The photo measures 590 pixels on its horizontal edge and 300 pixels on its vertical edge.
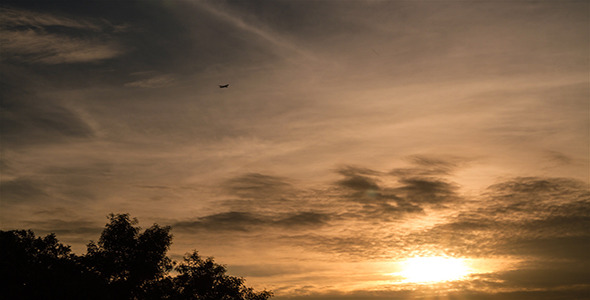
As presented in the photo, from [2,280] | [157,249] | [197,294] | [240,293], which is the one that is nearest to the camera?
[2,280]

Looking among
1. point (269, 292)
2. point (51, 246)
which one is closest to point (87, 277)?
point (51, 246)

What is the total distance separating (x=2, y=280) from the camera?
44.1 m

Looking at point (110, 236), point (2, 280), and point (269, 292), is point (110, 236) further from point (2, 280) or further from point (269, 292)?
point (269, 292)

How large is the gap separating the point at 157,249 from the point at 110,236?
5.15 m

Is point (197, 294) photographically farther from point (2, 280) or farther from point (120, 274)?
point (2, 280)

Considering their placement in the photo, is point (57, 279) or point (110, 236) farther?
point (110, 236)

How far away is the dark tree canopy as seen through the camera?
44.2 m

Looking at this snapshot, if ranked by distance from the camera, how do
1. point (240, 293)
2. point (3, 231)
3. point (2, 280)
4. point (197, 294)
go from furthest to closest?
point (240, 293) < point (197, 294) < point (3, 231) < point (2, 280)

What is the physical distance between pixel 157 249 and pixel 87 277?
7.69 meters

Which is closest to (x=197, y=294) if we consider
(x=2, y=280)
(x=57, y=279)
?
(x=57, y=279)

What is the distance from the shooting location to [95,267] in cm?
4916

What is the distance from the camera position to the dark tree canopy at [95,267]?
44188 millimetres

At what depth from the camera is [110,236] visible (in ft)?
165

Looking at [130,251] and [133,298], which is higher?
[130,251]
